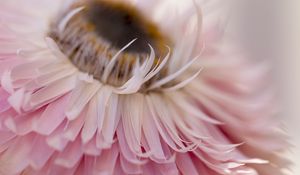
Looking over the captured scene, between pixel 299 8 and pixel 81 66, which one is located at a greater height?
pixel 299 8

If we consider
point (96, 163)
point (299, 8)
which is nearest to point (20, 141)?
point (96, 163)

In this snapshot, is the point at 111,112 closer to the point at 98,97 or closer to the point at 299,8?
the point at 98,97

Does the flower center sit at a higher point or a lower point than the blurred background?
lower
